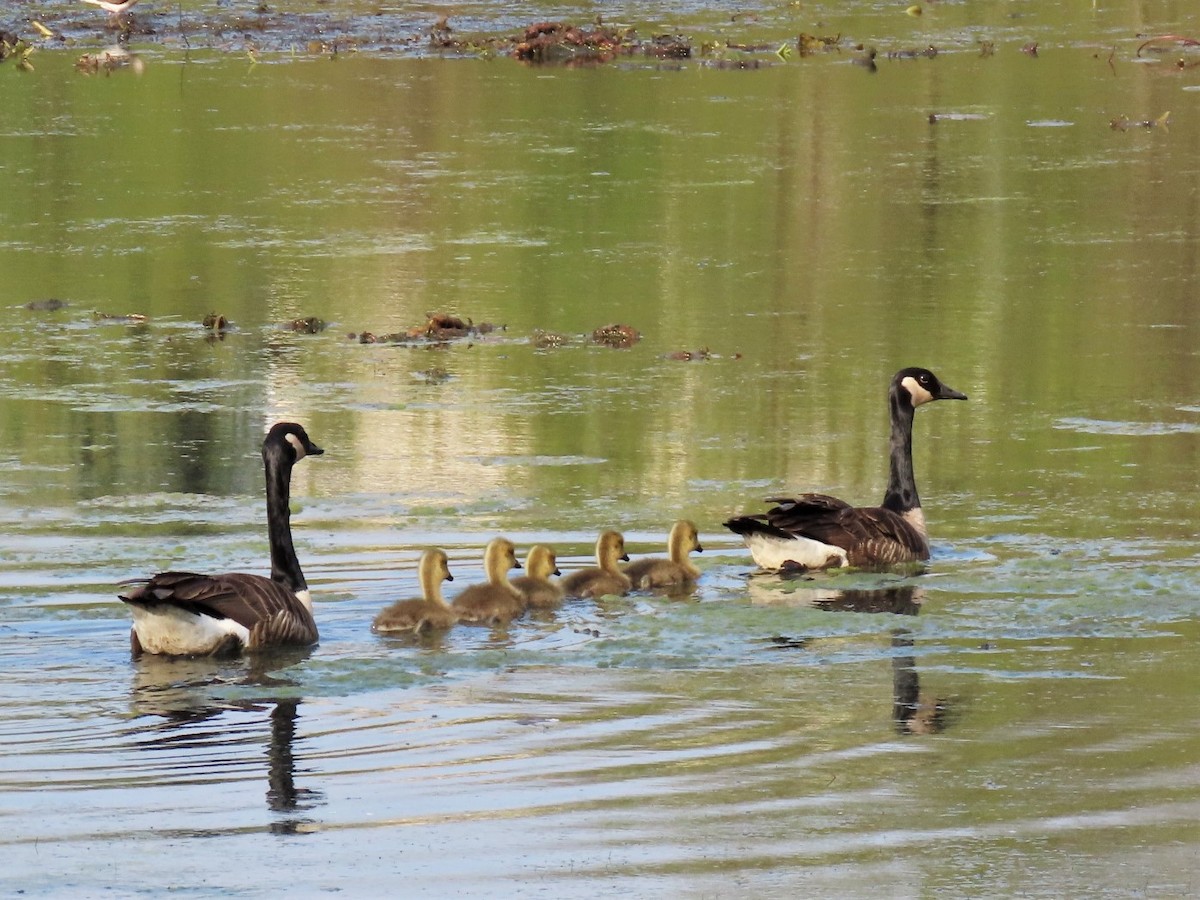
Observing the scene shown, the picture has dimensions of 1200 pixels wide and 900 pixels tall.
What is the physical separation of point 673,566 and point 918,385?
2297 millimetres

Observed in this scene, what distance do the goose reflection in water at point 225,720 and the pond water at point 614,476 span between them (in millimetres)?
29

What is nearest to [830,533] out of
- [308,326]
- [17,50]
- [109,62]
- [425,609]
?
[425,609]

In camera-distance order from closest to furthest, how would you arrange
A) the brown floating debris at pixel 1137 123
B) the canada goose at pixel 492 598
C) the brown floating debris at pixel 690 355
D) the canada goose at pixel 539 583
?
the canada goose at pixel 492 598, the canada goose at pixel 539 583, the brown floating debris at pixel 690 355, the brown floating debris at pixel 1137 123

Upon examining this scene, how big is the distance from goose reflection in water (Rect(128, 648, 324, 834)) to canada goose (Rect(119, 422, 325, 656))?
0.23 feet

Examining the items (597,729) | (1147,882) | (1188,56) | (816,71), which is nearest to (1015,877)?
(1147,882)

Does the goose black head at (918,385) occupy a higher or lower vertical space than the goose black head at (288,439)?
higher

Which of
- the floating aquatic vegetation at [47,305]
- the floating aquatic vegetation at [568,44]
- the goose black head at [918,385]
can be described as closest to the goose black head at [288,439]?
the goose black head at [918,385]

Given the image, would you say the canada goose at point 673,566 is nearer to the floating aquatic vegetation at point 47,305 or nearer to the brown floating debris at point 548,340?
the brown floating debris at point 548,340

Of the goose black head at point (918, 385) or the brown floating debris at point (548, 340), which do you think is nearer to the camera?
the goose black head at point (918, 385)

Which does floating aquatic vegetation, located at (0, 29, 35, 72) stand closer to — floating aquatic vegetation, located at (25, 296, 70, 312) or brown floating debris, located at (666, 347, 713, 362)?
floating aquatic vegetation, located at (25, 296, 70, 312)

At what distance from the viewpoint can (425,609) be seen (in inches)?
411

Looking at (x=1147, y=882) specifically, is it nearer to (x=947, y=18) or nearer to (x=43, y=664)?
(x=43, y=664)

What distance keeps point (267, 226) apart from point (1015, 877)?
1522cm

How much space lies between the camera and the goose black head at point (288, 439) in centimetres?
1100
